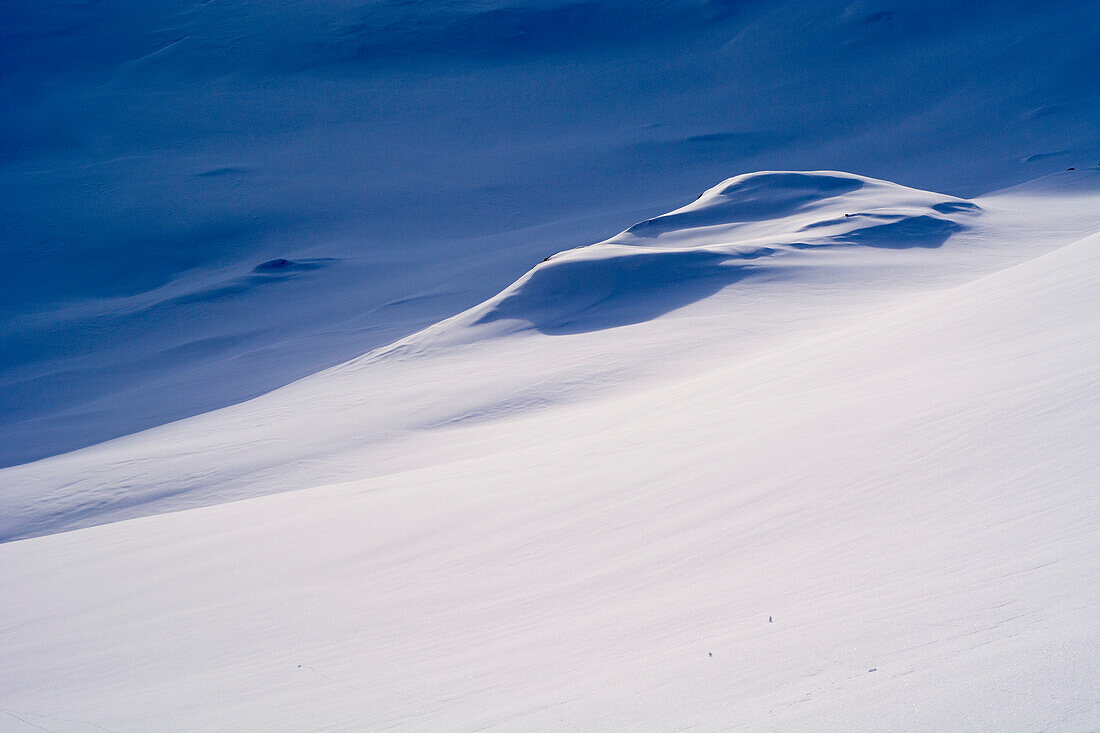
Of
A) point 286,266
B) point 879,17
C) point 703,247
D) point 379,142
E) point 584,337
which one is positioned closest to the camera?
point 584,337

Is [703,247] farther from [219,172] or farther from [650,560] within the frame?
[219,172]

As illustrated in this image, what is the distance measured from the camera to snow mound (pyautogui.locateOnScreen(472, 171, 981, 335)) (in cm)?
776

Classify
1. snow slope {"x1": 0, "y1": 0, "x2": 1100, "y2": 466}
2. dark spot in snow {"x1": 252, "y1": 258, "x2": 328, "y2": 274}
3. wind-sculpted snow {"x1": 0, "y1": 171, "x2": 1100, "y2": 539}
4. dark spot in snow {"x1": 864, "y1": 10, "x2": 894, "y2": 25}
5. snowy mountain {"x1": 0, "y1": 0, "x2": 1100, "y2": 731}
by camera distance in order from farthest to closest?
dark spot in snow {"x1": 864, "y1": 10, "x2": 894, "y2": 25} → dark spot in snow {"x1": 252, "y1": 258, "x2": 328, "y2": 274} → snow slope {"x1": 0, "y1": 0, "x2": 1100, "y2": 466} → wind-sculpted snow {"x1": 0, "y1": 171, "x2": 1100, "y2": 539} → snowy mountain {"x1": 0, "y1": 0, "x2": 1100, "y2": 731}

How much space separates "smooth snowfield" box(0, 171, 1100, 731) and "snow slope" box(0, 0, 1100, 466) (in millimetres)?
4537

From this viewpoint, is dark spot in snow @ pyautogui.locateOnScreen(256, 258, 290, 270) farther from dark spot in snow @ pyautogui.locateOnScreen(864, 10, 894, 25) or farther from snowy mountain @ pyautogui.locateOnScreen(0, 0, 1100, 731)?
dark spot in snow @ pyautogui.locateOnScreen(864, 10, 894, 25)

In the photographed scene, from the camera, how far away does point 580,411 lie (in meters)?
5.55

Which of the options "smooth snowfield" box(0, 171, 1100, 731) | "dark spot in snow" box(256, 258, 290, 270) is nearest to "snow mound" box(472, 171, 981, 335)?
"smooth snowfield" box(0, 171, 1100, 731)

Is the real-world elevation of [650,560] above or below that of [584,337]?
above

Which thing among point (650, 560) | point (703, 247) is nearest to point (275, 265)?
point (703, 247)

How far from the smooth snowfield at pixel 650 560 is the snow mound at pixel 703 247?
6.06 feet

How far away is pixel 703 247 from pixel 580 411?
315 centimetres

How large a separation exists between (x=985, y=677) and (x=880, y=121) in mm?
17593

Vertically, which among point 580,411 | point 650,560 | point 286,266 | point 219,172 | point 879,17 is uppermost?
point 879,17

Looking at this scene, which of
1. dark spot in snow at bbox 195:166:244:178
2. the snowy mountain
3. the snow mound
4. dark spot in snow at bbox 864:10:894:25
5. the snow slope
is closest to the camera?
the snowy mountain
